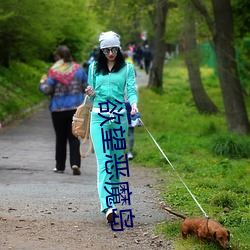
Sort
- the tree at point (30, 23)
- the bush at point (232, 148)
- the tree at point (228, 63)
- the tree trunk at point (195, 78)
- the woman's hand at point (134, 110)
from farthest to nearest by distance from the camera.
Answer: the tree trunk at point (195, 78) < the tree at point (30, 23) < the tree at point (228, 63) < the bush at point (232, 148) < the woman's hand at point (134, 110)

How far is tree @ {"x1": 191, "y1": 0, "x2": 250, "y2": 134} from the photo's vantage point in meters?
16.3

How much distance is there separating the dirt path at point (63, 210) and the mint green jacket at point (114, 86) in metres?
1.22

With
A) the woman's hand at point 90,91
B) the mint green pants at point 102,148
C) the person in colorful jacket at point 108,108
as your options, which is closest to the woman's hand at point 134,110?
the person in colorful jacket at point 108,108

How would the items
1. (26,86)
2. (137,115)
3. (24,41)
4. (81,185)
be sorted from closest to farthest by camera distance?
(137,115)
(81,185)
(24,41)
(26,86)

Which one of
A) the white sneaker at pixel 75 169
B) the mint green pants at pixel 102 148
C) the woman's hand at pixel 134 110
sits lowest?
the white sneaker at pixel 75 169

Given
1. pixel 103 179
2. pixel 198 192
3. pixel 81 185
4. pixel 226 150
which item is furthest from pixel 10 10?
pixel 103 179

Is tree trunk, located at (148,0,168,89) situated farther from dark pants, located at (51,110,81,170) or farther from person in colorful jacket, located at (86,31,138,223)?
person in colorful jacket, located at (86,31,138,223)

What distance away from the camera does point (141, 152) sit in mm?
14117

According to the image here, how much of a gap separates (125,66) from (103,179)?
3.78 feet

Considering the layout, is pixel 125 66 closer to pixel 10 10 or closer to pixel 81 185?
pixel 81 185

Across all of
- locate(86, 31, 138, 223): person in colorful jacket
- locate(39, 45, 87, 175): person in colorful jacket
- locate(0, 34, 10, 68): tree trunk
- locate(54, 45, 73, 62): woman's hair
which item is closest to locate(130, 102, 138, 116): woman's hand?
locate(86, 31, 138, 223): person in colorful jacket

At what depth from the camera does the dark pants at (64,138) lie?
11.2 m

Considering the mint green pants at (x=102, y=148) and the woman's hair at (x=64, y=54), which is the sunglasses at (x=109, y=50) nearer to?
the mint green pants at (x=102, y=148)

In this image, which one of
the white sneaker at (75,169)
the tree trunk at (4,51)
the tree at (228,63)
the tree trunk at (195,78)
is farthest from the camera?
the tree trunk at (195,78)
